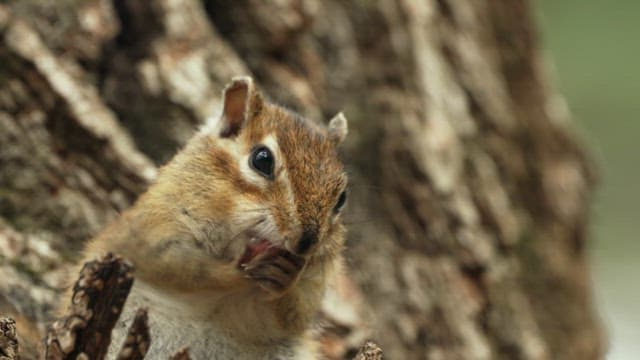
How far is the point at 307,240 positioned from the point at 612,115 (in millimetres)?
4611

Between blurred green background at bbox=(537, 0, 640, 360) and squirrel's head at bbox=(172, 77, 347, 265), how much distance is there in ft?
12.3

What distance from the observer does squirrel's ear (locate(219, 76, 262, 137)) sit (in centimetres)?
343

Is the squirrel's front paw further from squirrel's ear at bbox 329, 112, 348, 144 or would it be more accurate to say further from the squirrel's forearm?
squirrel's ear at bbox 329, 112, 348, 144

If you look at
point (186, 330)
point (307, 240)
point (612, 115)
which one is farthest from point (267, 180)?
point (612, 115)

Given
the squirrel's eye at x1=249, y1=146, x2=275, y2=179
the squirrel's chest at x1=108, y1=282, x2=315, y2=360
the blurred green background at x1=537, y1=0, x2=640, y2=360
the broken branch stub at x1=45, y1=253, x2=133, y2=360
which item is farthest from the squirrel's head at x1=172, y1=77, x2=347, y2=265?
the blurred green background at x1=537, y1=0, x2=640, y2=360

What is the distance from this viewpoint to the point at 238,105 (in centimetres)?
346

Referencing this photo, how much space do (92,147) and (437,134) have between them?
1.38 metres

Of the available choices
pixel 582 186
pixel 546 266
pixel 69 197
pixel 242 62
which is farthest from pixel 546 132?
pixel 69 197

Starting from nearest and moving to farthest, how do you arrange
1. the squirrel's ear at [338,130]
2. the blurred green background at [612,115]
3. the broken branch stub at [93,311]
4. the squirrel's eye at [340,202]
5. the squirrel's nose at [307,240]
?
the broken branch stub at [93,311] < the squirrel's nose at [307,240] < the squirrel's eye at [340,202] < the squirrel's ear at [338,130] < the blurred green background at [612,115]

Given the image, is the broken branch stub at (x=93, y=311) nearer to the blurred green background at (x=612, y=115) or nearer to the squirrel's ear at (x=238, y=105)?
the squirrel's ear at (x=238, y=105)

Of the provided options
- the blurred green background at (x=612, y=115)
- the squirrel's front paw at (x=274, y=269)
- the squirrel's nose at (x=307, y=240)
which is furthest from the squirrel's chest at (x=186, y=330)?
the blurred green background at (x=612, y=115)

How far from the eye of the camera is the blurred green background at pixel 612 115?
7.03m

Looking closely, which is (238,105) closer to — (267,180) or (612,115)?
(267,180)

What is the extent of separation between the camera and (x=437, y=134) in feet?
15.6
